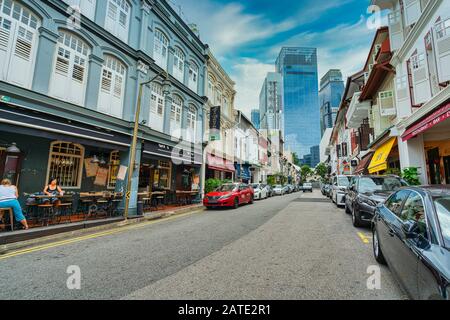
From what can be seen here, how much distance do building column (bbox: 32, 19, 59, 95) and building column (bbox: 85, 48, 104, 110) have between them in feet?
4.54

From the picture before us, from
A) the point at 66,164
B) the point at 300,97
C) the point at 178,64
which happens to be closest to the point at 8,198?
the point at 66,164

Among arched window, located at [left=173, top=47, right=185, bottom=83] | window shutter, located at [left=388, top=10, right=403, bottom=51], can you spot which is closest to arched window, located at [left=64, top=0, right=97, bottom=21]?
arched window, located at [left=173, top=47, right=185, bottom=83]

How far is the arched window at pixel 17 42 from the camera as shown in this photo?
23.3ft

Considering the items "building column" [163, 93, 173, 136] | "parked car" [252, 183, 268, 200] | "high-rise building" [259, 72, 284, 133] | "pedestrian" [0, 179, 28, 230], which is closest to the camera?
"pedestrian" [0, 179, 28, 230]

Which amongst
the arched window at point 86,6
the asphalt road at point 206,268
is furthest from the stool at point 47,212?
the arched window at point 86,6

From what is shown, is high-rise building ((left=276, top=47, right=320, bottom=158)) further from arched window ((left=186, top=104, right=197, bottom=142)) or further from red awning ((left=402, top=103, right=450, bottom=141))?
red awning ((left=402, top=103, right=450, bottom=141))

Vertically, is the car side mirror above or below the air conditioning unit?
below

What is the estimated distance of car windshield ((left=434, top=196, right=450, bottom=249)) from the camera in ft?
7.08

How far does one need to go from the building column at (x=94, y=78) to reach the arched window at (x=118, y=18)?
1.88 metres

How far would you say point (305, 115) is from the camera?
Result: 416 feet

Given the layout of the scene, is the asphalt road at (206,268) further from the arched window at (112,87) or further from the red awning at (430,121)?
the arched window at (112,87)

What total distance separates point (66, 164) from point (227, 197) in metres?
8.22

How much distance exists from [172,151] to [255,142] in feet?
77.5
